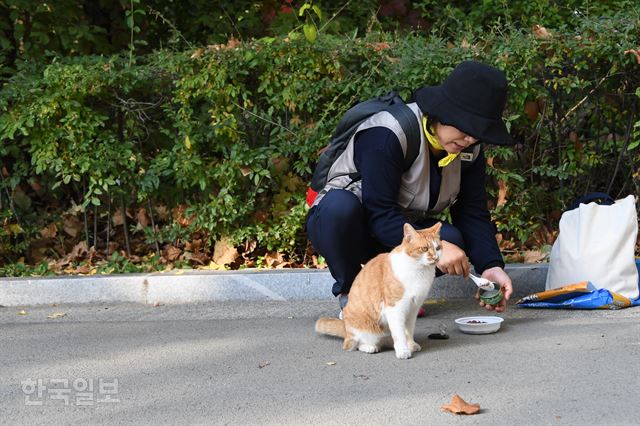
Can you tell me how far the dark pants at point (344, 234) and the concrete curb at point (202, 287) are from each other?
0.84 m

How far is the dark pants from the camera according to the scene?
417 cm

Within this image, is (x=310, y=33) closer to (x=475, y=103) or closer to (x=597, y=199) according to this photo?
(x=597, y=199)

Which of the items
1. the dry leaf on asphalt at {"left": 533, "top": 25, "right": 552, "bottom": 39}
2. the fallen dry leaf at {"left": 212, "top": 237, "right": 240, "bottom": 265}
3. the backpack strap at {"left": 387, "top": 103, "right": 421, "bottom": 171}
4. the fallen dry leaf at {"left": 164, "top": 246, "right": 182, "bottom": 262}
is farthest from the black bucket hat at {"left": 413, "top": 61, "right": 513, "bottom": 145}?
the fallen dry leaf at {"left": 164, "top": 246, "right": 182, "bottom": 262}

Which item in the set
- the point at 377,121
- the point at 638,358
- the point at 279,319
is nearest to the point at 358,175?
the point at 377,121

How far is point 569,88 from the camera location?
18.1 ft

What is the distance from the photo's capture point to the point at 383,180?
13.1ft

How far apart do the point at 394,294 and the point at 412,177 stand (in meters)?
0.65

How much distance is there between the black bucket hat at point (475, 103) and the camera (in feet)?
12.3

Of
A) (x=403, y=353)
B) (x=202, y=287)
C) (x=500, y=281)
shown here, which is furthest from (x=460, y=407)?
(x=202, y=287)

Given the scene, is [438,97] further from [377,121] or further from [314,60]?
[314,60]

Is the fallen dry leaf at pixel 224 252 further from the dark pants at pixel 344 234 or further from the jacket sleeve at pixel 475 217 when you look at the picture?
the jacket sleeve at pixel 475 217

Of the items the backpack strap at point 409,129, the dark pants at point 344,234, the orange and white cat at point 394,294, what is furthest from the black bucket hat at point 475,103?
the dark pants at point 344,234

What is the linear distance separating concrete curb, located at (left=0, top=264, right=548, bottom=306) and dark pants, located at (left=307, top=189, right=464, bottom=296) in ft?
2.77

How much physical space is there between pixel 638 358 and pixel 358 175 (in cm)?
156
